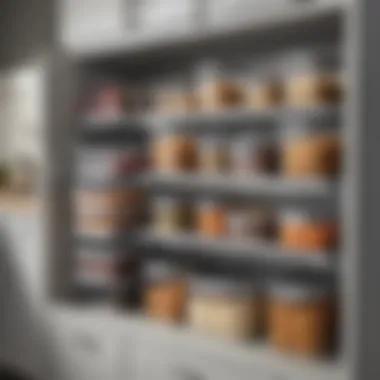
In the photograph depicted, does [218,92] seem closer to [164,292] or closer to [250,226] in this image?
[250,226]

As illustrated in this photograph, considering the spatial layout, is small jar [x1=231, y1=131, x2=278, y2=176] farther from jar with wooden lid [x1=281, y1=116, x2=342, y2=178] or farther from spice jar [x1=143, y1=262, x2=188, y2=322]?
spice jar [x1=143, y1=262, x2=188, y2=322]

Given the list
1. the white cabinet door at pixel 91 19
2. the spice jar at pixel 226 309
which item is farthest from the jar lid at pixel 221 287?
the white cabinet door at pixel 91 19

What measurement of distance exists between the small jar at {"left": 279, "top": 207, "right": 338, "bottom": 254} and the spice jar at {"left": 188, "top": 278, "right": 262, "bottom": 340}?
17 centimetres

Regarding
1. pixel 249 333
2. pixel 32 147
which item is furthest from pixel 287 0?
pixel 32 147

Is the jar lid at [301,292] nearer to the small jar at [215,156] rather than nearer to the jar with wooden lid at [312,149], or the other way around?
the jar with wooden lid at [312,149]

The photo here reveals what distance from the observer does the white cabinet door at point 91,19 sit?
233 cm

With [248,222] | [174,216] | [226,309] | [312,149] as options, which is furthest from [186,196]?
[312,149]

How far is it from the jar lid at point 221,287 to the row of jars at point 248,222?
0.12 meters

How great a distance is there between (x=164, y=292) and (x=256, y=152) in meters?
0.49

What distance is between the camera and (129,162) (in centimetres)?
239

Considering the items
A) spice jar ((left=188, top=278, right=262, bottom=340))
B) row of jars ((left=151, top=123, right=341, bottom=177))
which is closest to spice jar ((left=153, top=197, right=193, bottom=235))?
row of jars ((left=151, top=123, right=341, bottom=177))

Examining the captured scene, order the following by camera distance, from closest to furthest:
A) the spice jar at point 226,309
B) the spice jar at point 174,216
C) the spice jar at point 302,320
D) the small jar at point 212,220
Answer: the spice jar at point 302,320, the spice jar at point 226,309, the small jar at point 212,220, the spice jar at point 174,216

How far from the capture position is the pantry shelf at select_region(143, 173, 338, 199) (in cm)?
192

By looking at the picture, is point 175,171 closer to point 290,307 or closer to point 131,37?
point 131,37
